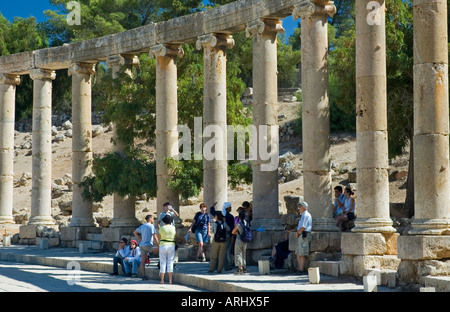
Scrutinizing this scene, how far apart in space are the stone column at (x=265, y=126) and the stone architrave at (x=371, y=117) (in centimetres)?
644

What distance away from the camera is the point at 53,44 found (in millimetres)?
81812

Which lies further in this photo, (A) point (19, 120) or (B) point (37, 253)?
(A) point (19, 120)

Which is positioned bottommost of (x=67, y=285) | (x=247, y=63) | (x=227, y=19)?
(x=67, y=285)

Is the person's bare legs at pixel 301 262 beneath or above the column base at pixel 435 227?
beneath

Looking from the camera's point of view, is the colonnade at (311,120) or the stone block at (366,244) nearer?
the colonnade at (311,120)

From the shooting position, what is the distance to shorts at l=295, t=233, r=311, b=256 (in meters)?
24.2

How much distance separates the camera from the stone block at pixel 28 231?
126ft

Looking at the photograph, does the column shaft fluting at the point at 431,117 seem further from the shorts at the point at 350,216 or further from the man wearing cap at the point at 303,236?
the shorts at the point at 350,216

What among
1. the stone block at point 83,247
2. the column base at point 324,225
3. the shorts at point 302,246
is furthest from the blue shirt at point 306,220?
the stone block at point 83,247

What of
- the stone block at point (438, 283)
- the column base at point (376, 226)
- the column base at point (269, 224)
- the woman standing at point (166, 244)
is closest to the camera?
the stone block at point (438, 283)

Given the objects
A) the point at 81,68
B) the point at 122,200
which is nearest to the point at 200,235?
the point at 122,200
